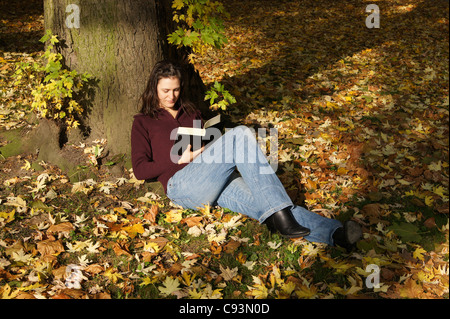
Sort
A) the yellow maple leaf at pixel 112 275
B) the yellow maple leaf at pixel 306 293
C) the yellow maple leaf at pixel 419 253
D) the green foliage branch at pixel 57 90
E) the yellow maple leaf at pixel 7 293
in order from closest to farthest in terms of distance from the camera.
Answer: the yellow maple leaf at pixel 7 293
the yellow maple leaf at pixel 306 293
the yellow maple leaf at pixel 112 275
the yellow maple leaf at pixel 419 253
the green foliage branch at pixel 57 90

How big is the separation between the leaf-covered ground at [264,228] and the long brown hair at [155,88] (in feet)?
2.64

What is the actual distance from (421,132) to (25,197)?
4.57 meters

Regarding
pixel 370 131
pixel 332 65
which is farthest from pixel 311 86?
pixel 370 131

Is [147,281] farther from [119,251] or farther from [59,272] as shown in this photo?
[59,272]

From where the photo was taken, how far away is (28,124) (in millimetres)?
3951

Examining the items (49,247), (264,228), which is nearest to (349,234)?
(264,228)

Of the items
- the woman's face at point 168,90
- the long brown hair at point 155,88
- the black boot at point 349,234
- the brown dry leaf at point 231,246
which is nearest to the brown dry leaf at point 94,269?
the brown dry leaf at point 231,246

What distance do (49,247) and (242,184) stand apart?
64.8 inches

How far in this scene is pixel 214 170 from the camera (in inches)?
117

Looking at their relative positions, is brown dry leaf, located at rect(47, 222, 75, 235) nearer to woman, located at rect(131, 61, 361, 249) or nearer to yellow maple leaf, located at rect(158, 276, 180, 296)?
woman, located at rect(131, 61, 361, 249)

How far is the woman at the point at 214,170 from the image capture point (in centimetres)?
284

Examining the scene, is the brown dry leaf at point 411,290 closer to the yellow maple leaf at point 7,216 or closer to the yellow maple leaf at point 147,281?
the yellow maple leaf at point 147,281

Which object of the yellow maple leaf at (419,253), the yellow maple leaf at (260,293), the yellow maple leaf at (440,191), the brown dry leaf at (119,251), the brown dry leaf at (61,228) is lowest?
the yellow maple leaf at (260,293)
